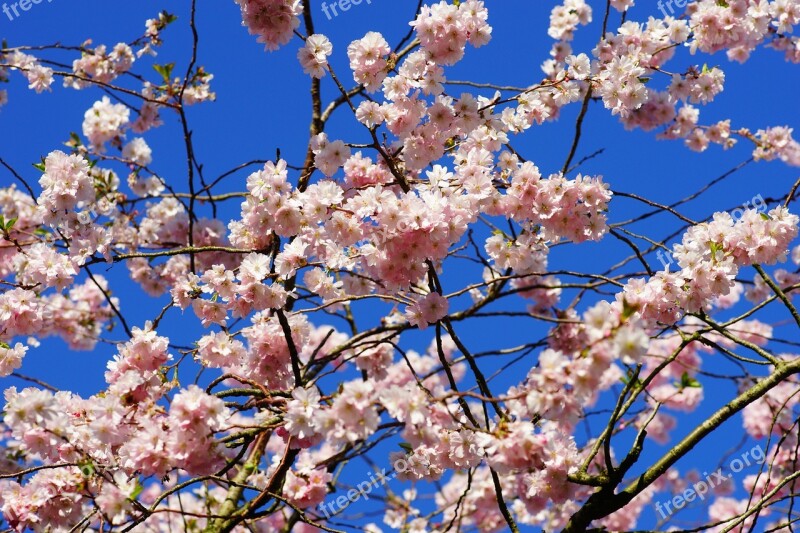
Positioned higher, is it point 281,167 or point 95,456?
point 281,167

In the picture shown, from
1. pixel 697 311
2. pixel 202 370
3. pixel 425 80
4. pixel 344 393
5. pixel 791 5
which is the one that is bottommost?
pixel 344 393

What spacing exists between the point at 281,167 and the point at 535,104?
1391mm

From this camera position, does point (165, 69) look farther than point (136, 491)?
Yes

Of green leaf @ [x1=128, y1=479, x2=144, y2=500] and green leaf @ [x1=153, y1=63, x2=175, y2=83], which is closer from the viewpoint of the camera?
green leaf @ [x1=128, y1=479, x2=144, y2=500]

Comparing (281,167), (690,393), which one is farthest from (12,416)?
(690,393)

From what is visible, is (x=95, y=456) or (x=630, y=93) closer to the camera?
(x=95, y=456)

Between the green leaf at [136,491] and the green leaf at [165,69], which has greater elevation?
the green leaf at [165,69]

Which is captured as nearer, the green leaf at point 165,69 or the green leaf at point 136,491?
the green leaf at point 136,491

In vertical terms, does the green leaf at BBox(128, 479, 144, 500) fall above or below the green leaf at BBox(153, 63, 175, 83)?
below

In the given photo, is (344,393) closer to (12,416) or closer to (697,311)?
(12,416)

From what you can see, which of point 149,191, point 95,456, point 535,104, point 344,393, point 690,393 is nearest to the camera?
point 344,393

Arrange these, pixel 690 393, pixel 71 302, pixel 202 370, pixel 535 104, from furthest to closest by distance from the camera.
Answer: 1. pixel 690 393
2. pixel 71 302
3. pixel 535 104
4. pixel 202 370

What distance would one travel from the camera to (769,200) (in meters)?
4.44

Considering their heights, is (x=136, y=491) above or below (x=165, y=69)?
below
